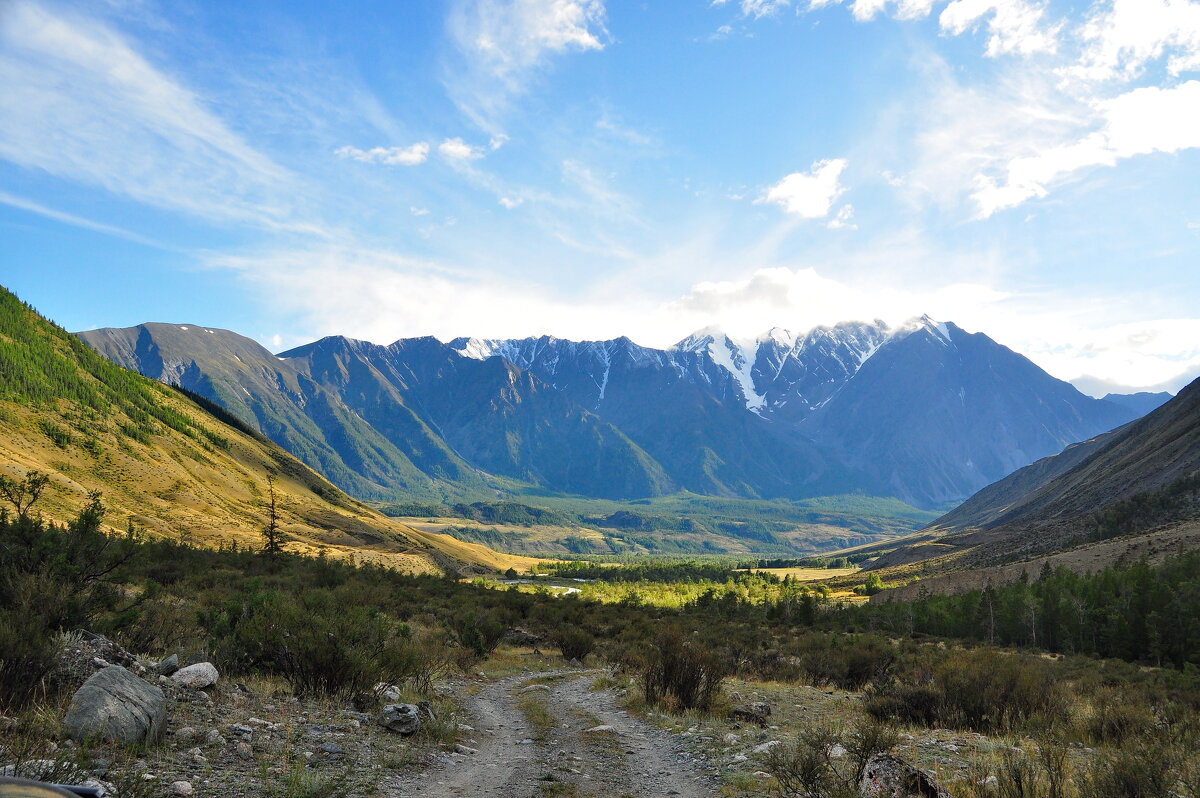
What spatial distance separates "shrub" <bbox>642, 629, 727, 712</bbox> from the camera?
53.0 ft

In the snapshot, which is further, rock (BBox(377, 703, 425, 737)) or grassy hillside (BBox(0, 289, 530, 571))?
grassy hillside (BBox(0, 289, 530, 571))

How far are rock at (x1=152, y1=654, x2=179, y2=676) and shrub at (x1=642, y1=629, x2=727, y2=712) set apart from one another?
36.9ft

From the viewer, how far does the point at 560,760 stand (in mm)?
11266

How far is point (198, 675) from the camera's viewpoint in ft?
34.2

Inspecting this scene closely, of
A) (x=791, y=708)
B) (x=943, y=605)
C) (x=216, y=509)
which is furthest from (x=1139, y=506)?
(x=216, y=509)

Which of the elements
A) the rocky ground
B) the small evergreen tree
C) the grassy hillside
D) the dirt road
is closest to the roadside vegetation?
the rocky ground

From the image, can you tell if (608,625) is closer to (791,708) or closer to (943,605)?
(791,708)

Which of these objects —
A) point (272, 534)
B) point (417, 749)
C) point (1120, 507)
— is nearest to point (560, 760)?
point (417, 749)

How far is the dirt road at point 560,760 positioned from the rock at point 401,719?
3.47 feet

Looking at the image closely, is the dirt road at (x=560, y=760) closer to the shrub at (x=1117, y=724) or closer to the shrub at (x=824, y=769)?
the shrub at (x=824, y=769)

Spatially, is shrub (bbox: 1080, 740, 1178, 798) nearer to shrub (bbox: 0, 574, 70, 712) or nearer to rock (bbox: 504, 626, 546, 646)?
shrub (bbox: 0, 574, 70, 712)

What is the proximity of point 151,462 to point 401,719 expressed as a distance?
128 meters

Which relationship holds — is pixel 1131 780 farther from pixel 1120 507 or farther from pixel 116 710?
pixel 1120 507

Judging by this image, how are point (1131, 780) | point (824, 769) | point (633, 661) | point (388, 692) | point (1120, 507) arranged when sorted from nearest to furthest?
1. point (1131, 780)
2. point (824, 769)
3. point (388, 692)
4. point (633, 661)
5. point (1120, 507)
